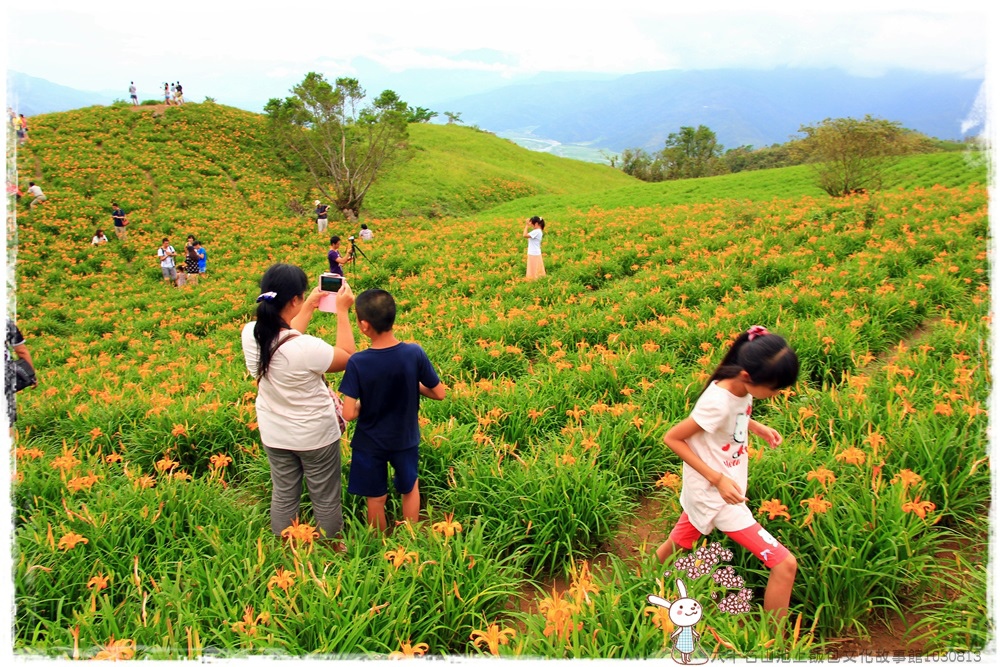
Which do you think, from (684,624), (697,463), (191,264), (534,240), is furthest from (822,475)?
(191,264)

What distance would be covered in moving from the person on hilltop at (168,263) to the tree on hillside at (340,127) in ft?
27.0

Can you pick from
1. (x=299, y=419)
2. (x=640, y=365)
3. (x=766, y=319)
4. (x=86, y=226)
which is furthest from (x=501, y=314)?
(x=86, y=226)

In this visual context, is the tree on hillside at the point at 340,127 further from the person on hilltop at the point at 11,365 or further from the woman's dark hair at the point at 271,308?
the woman's dark hair at the point at 271,308

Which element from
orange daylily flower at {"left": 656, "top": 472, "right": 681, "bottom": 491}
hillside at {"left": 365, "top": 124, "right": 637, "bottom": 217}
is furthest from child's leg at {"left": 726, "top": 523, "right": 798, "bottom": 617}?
hillside at {"left": 365, "top": 124, "right": 637, "bottom": 217}

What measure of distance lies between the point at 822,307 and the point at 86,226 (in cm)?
1941

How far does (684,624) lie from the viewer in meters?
1.95

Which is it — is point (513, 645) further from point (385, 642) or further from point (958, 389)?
point (958, 389)

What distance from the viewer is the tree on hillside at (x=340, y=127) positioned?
1959 centimetres

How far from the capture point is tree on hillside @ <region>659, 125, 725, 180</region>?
188ft

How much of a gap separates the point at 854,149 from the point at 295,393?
54.2 feet

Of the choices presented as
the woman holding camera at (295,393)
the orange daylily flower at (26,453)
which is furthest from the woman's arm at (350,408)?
the orange daylily flower at (26,453)

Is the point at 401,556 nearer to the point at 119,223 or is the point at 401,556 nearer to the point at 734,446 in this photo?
the point at 734,446

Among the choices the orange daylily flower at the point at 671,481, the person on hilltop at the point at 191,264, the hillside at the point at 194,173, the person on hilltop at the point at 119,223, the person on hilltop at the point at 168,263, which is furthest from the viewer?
the hillside at the point at 194,173

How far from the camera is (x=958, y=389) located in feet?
11.7
